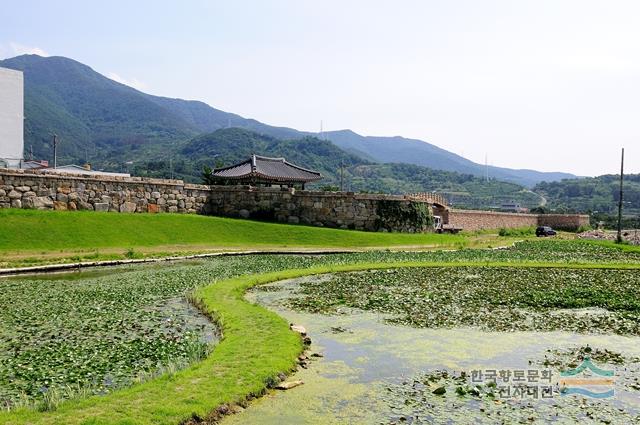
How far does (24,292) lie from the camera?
18312mm

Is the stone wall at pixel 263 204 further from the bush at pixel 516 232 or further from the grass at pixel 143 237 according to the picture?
the bush at pixel 516 232

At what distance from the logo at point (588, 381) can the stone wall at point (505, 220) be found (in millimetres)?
56511

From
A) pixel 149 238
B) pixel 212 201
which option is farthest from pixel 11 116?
pixel 149 238

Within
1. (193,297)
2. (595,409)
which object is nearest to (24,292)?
(193,297)

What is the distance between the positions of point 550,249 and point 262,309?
32414 millimetres

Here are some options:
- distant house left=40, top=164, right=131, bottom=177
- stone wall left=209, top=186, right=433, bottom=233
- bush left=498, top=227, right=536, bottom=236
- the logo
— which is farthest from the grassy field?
bush left=498, top=227, right=536, bottom=236

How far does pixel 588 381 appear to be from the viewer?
9.77 metres

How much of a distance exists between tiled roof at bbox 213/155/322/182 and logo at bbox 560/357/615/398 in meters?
43.1

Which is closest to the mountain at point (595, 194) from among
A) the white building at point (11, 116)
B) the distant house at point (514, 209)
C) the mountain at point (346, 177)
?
the mountain at point (346, 177)

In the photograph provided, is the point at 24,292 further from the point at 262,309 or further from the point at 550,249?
the point at 550,249

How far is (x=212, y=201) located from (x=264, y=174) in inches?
315

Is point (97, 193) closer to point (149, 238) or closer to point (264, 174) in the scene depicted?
point (149, 238)

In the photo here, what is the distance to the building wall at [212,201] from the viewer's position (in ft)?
114

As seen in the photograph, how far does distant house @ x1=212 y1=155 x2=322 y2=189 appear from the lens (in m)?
52.6
